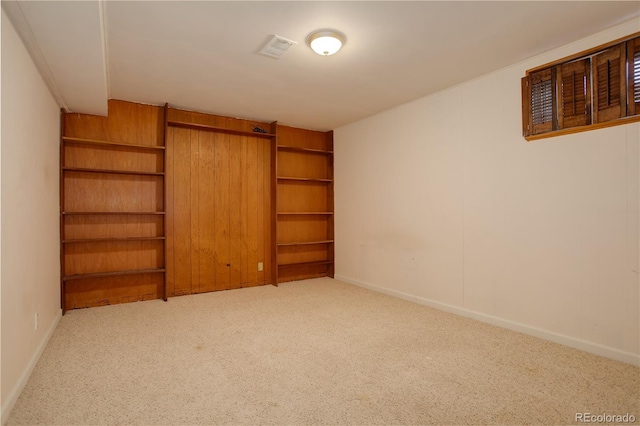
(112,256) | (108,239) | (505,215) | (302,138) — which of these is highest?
(302,138)

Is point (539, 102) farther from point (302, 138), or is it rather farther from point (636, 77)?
point (302, 138)

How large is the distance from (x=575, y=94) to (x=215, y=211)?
395 cm

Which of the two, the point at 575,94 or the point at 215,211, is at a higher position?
the point at 575,94

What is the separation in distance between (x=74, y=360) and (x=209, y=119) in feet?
10.0

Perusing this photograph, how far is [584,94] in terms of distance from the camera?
257 cm

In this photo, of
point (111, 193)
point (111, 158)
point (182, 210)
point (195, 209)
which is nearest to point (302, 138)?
point (195, 209)

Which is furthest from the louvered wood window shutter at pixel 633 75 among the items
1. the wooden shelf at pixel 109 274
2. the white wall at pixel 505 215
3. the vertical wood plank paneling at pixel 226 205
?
the wooden shelf at pixel 109 274

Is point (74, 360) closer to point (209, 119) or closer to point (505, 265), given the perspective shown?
point (209, 119)

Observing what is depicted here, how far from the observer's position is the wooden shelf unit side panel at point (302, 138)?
5055 mm

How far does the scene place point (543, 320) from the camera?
2.81 metres

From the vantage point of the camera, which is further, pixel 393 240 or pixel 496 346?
pixel 393 240

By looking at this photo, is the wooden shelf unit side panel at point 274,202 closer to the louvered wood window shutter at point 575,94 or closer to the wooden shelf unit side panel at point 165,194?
the wooden shelf unit side panel at point 165,194

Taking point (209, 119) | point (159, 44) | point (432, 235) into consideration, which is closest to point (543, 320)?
point (432, 235)

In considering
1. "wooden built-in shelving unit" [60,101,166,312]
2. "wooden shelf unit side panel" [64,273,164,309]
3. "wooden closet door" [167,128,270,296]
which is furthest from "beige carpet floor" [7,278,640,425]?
"wooden closet door" [167,128,270,296]
